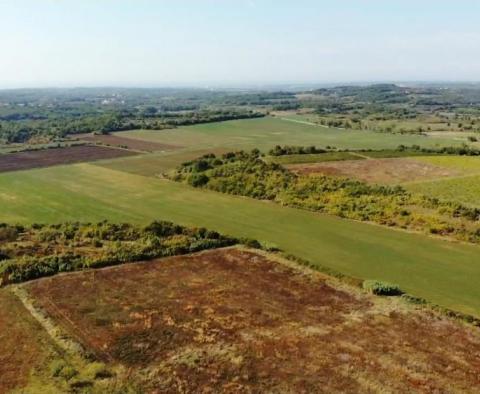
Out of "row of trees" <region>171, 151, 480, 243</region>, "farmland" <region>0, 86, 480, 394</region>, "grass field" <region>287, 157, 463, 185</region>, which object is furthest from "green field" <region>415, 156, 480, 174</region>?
"row of trees" <region>171, 151, 480, 243</region>

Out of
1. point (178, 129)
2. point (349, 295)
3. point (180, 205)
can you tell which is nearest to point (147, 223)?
point (180, 205)

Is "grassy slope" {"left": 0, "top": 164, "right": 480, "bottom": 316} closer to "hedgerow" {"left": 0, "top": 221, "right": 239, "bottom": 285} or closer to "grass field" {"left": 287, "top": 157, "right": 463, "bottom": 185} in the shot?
"hedgerow" {"left": 0, "top": 221, "right": 239, "bottom": 285}

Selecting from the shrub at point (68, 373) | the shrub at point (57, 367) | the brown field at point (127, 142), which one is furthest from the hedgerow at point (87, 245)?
the brown field at point (127, 142)

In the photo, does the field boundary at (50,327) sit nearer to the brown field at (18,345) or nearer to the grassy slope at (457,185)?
the brown field at (18,345)

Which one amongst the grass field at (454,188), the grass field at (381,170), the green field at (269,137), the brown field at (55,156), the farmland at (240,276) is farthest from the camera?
the green field at (269,137)

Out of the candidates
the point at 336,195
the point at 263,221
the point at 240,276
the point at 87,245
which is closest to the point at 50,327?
the point at 240,276

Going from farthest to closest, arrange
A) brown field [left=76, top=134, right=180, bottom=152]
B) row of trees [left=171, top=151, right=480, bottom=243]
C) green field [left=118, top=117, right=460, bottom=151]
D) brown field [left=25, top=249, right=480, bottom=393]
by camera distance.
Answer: green field [left=118, top=117, right=460, bottom=151] → brown field [left=76, top=134, right=180, bottom=152] → row of trees [left=171, top=151, right=480, bottom=243] → brown field [left=25, top=249, right=480, bottom=393]

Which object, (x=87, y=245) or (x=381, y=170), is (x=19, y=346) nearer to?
(x=87, y=245)

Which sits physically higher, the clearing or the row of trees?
the row of trees
